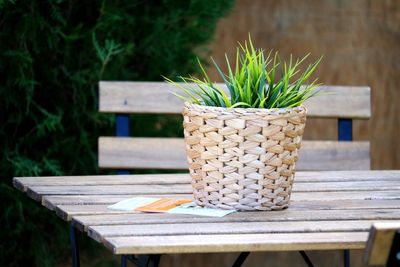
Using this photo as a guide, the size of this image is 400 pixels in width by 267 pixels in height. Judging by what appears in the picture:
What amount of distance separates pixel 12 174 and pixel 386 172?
56.3 inches

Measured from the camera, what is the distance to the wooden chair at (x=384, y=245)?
58.1 inches

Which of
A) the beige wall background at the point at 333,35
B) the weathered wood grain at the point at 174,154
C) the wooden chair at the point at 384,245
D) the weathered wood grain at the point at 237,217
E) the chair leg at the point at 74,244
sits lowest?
the chair leg at the point at 74,244

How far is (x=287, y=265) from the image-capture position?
4.82 m

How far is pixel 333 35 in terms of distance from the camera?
4633 mm

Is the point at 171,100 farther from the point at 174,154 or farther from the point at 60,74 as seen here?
the point at 60,74

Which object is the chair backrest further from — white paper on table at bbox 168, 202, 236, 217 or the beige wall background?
the beige wall background

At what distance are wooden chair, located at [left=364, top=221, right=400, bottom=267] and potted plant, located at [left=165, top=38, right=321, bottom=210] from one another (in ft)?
1.99

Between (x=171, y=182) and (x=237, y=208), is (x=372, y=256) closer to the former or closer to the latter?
(x=237, y=208)

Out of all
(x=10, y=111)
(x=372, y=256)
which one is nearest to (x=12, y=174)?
(x=10, y=111)

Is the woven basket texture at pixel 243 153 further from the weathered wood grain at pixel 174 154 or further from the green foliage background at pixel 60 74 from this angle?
the green foliage background at pixel 60 74

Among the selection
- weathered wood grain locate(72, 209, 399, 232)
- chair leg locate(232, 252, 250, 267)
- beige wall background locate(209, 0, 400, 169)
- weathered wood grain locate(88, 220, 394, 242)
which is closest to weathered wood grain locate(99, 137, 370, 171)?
chair leg locate(232, 252, 250, 267)

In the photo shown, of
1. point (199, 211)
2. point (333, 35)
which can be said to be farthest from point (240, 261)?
point (333, 35)

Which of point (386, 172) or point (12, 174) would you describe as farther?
point (12, 174)

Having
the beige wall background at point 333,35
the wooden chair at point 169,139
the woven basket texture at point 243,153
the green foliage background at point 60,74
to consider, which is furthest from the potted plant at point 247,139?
the beige wall background at point 333,35
